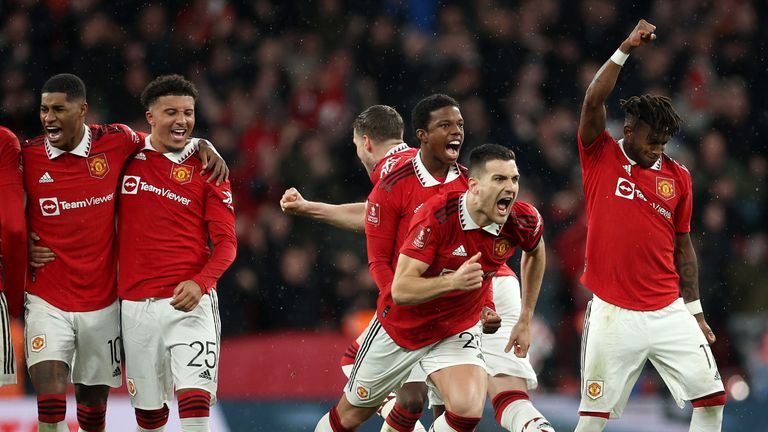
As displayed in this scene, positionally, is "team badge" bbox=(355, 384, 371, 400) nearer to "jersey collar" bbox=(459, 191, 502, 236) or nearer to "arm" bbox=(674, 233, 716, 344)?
"jersey collar" bbox=(459, 191, 502, 236)

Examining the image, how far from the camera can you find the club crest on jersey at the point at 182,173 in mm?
7238

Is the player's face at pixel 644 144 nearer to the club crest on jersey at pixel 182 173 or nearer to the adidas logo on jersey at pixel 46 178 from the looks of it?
the club crest on jersey at pixel 182 173

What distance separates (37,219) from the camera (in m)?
7.04

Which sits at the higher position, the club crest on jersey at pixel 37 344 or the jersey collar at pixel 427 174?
the jersey collar at pixel 427 174

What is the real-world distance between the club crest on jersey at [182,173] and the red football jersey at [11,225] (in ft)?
2.86

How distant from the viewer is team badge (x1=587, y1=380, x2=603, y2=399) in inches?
276

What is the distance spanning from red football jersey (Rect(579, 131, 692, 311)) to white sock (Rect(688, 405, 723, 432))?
0.63m

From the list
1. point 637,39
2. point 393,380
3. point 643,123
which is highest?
point 637,39

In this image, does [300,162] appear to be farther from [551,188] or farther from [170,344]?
[170,344]


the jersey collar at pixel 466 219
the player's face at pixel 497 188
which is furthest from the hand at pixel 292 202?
the player's face at pixel 497 188

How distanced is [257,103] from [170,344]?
6.10 metres

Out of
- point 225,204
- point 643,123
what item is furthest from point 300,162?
point 643,123

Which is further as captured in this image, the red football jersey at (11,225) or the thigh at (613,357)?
the thigh at (613,357)

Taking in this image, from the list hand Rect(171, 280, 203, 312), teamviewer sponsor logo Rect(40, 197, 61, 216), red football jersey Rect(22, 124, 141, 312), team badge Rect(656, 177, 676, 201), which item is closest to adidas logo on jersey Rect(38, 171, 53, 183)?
red football jersey Rect(22, 124, 141, 312)
